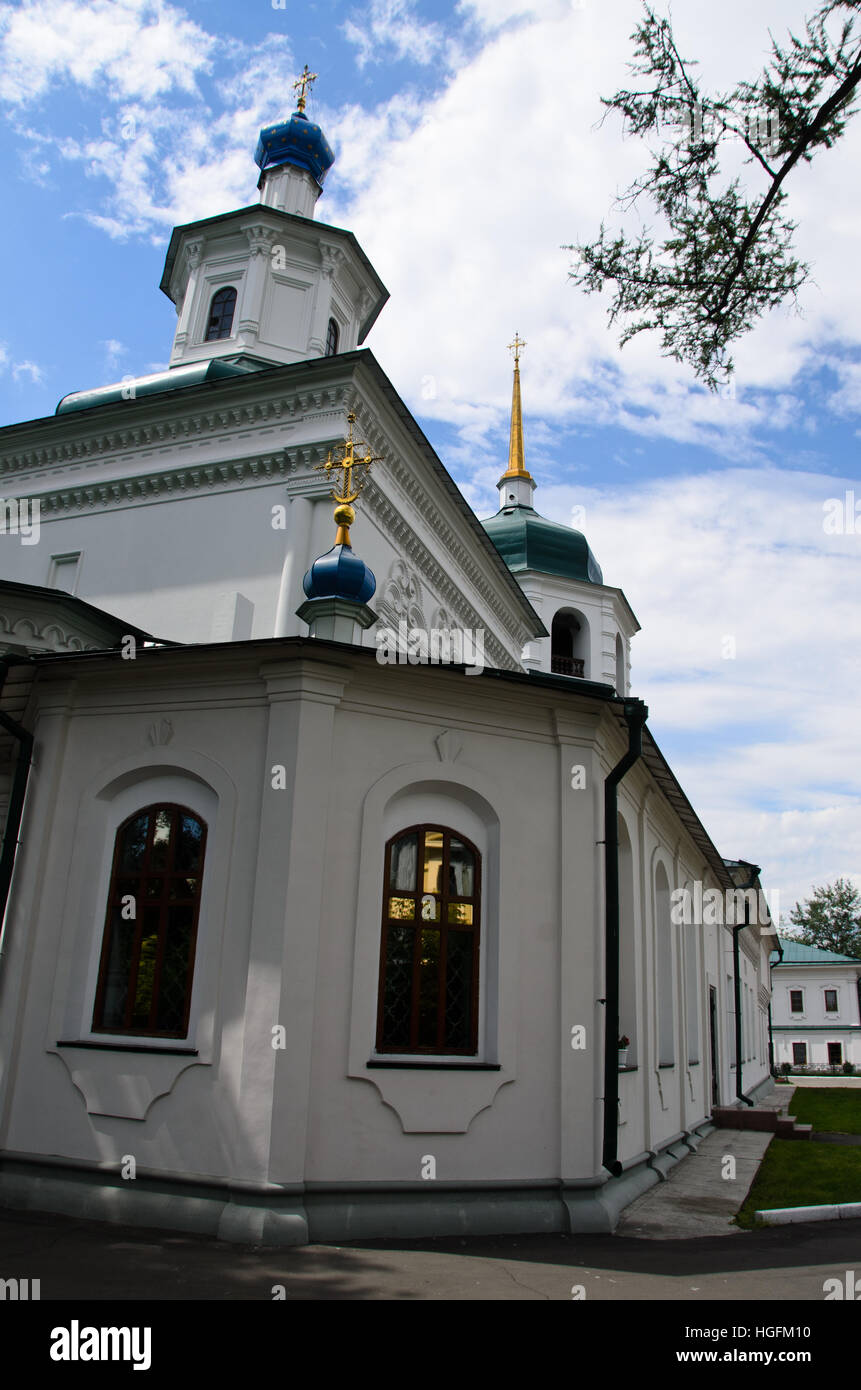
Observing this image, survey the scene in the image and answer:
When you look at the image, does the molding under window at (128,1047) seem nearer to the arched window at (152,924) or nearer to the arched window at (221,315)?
the arched window at (152,924)

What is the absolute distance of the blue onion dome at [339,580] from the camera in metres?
9.50

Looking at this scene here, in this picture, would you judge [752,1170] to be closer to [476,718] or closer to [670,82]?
[476,718]

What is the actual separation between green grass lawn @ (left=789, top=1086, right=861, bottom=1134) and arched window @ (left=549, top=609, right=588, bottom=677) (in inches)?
475

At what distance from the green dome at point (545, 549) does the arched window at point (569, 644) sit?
1.17m

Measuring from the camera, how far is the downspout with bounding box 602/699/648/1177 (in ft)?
25.9

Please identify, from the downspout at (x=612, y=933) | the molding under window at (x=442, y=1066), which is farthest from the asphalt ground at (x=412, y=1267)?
the molding under window at (x=442, y=1066)

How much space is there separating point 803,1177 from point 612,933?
5276mm

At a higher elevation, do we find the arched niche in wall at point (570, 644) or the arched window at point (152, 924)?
the arched niche in wall at point (570, 644)

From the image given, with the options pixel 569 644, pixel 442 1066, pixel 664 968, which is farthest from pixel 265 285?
pixel 442 1066

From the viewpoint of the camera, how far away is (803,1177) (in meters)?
11.2

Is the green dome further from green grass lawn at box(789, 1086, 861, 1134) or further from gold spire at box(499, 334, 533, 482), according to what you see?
green grass lawn at box(789, 1086, 861, 1134)

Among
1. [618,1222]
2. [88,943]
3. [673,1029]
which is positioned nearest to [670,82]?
[88,943]
